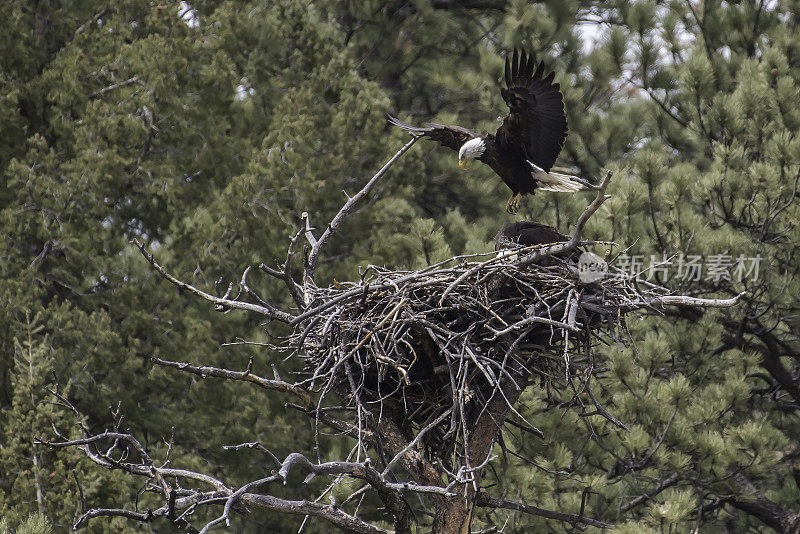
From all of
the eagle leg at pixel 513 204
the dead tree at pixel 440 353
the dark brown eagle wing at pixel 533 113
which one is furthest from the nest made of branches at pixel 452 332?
the eagle leg at pixel 513 204

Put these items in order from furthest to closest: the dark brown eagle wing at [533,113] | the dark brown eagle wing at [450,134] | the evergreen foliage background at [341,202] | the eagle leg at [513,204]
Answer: the evergreen foliage background at [341,202], the eagle leg at [513,204], the dark brown eagle wing at [450,134], the dark brown eagle wing at [533,113]

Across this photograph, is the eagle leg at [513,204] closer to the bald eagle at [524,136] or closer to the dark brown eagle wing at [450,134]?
the bald eagle at [524,136]

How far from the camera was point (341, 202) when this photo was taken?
1024cm

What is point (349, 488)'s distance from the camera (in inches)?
256

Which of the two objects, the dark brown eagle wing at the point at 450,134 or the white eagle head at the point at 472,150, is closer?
the white eagle head at the point at 472,150

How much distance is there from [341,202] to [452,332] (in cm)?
605

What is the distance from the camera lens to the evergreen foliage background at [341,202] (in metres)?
6.93

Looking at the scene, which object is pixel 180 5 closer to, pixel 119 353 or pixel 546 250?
pixel 119 353

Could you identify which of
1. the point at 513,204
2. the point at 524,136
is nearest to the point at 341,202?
the point at 513,204

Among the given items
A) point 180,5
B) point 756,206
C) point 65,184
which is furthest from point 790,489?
point 180,5

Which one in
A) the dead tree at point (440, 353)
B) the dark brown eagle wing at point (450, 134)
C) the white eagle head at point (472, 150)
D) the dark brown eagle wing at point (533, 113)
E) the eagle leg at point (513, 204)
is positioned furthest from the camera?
the eagle leg at point (513, 204)

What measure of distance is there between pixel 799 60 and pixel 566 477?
3860 mm

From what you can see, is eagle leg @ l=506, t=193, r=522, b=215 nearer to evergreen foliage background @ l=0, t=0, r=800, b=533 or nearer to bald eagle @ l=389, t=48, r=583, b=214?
bald eagle @ l=389, t=48, r=583, b=214

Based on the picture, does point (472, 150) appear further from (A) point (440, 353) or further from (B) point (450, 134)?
(A) point (440, 353)
